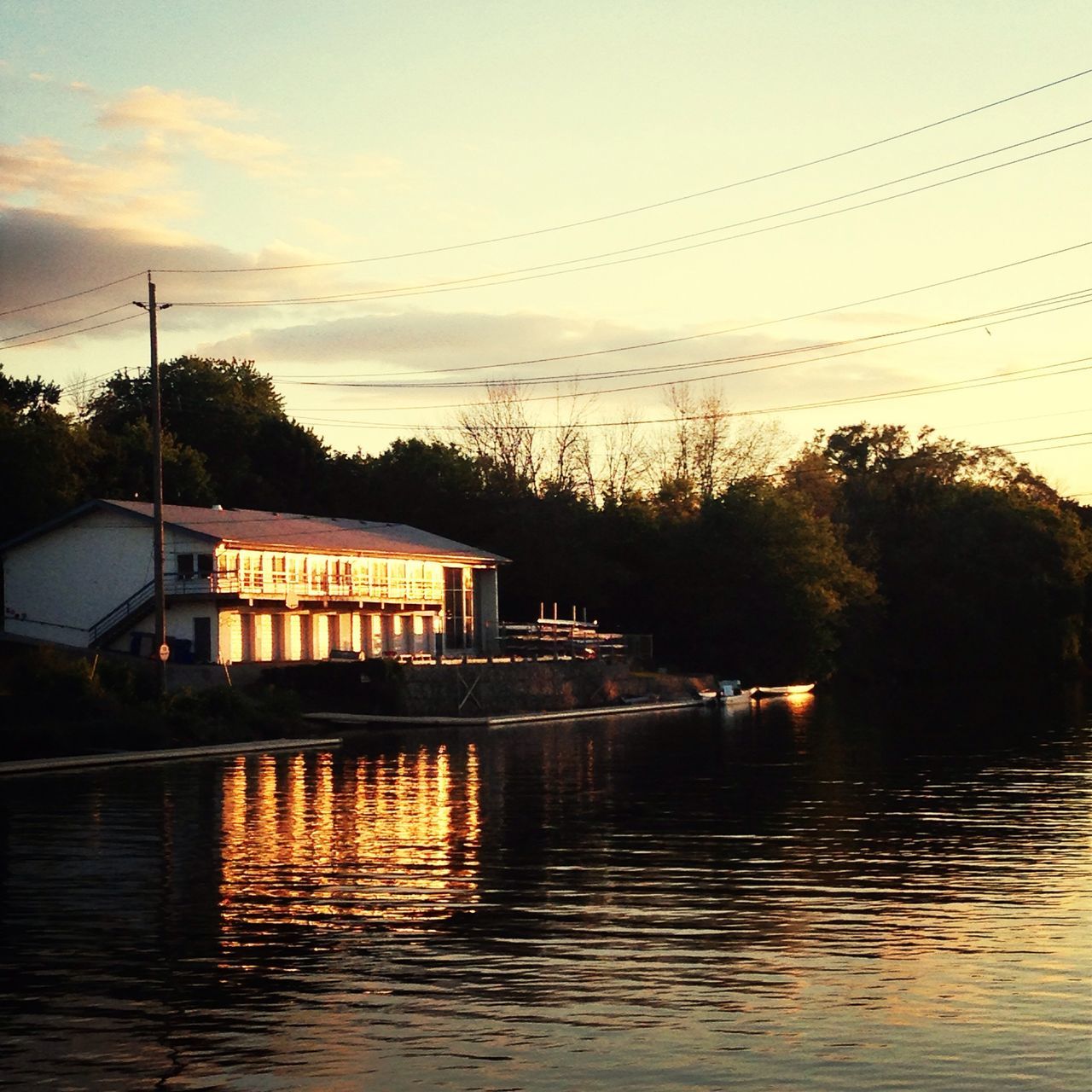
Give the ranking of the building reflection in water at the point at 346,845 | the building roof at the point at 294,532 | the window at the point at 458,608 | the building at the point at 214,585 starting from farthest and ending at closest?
1. the window at the point at 458,608
2. the building roof at the point at 294,532
3. the building at the point at 214,585
4. the building reflection in water at the point at 346,845

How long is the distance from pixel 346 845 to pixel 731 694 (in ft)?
226

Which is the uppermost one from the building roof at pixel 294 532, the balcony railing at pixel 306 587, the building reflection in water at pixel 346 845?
A: the building roof at pixel 294 532

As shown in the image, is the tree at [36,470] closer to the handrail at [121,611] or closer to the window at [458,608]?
the handrail at [121,611]

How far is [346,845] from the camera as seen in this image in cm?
3031

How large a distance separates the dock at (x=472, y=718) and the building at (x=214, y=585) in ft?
29.1

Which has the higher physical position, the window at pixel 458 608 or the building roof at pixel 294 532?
the building roof at pixel 294 532

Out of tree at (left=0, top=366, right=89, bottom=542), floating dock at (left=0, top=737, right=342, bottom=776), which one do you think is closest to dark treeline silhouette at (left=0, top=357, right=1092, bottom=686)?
tree at (left=0, top=366, right=89, bottom=542)

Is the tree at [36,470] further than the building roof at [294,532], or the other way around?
the tree at [36,470]

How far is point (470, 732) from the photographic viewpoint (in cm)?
7062

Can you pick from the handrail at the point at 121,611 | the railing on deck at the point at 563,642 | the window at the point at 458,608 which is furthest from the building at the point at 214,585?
the railing on deck at the point at 563,642

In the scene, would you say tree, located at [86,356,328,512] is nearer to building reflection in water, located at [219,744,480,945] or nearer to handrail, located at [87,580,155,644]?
handrail, located at [87,580,155,644]

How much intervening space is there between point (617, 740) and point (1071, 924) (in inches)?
1719

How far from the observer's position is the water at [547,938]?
46.2 feet

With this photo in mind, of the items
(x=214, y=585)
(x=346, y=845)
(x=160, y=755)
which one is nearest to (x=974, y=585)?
(x=214, y=585)
